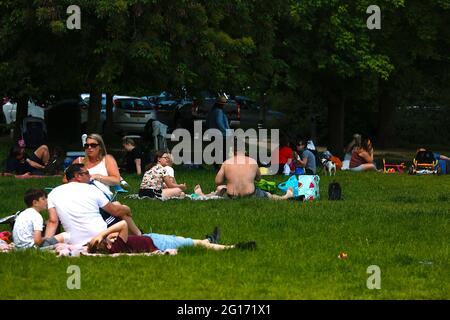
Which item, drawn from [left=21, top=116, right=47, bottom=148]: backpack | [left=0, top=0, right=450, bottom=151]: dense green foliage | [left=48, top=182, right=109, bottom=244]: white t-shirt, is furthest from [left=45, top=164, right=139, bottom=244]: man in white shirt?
[left=21, top=116, right=47, bottom=148]: backpack

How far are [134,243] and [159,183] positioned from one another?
792cm

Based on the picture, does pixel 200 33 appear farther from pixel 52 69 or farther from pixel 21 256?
pixel 21 256

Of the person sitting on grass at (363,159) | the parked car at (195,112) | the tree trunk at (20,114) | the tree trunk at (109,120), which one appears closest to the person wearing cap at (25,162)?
the person sitting on grass at (363,159)

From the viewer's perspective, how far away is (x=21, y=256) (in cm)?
1428

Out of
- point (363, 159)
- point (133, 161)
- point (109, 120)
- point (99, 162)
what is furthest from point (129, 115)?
point (99, 162)

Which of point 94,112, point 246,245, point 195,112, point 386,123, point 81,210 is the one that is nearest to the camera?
point 81,210

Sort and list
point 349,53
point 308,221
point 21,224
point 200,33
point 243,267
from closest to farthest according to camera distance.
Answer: point 243,267, point 21,224, point 308,221, point 200,33, point 349,53

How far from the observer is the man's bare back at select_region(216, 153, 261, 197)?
22.3 m

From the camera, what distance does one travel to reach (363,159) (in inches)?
1319

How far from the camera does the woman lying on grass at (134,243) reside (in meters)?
14.5

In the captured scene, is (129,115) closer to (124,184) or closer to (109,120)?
(109,120)

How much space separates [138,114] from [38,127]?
12382mm

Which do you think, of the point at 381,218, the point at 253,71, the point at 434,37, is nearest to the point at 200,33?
the point at 253,71

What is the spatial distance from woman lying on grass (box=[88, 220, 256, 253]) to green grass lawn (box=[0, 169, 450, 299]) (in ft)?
1.00
